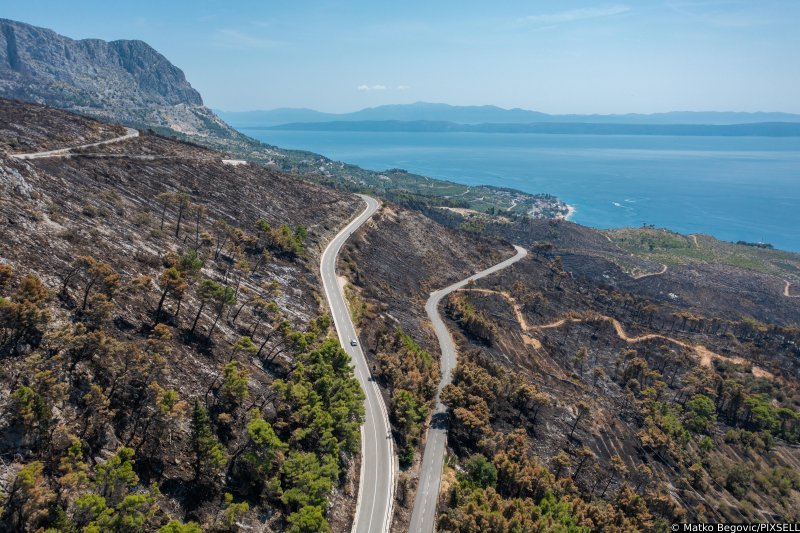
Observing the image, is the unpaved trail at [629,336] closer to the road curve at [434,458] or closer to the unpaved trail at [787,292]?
the road curve at [434,458]

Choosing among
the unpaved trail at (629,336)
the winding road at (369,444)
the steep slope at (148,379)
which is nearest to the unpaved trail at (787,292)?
the unpaved trail at (629,336)

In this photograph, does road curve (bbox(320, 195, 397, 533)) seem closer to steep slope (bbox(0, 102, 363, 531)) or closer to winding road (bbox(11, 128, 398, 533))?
winding road (bbox(11, 128, 398, 533))

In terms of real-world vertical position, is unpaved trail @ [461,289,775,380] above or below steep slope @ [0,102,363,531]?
below

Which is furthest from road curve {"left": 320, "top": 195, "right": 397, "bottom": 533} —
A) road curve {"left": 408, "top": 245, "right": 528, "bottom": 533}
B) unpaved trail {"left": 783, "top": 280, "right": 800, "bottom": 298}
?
unpaved trail {"left": 783, "top": 280, "right": 800, "bottom": 298}

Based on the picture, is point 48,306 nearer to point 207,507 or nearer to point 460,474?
point 207,507

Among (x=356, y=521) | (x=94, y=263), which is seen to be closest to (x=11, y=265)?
(x=94, y=263)
